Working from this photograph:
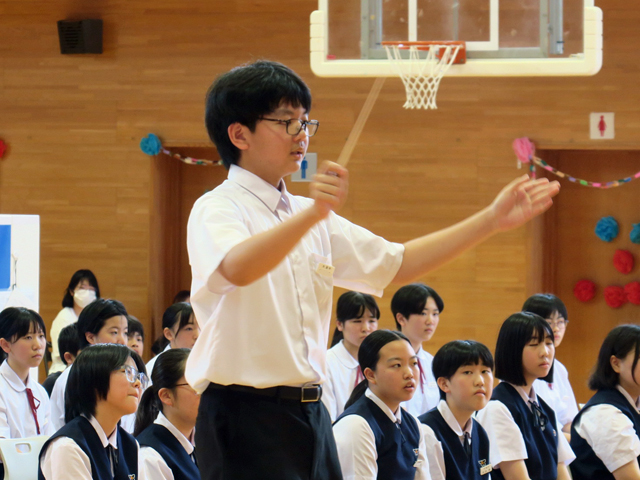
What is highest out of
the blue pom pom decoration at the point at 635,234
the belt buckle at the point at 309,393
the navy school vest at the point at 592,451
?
the blue pom pom decoration at the point at 635,234

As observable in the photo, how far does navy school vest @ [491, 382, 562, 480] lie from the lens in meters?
3.50

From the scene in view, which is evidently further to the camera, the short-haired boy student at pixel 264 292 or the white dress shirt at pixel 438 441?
the white dress shirt at pixel 438 441

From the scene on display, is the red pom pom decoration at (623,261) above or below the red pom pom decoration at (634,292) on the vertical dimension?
above

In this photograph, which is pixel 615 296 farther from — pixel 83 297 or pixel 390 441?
pixel 83 297

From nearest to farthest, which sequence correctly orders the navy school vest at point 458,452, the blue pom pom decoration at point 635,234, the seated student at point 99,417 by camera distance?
the seated student at point 99,417, the navy school vest at point 458,452, the blue pom pom decoration at point 635,234

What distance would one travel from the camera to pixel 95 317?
14.2 ft

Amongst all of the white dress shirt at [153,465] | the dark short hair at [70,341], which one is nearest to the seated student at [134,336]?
the dark short hair at [70,341]

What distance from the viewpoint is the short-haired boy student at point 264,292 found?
4.92 ft

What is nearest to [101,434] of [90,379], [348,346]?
[90,379]

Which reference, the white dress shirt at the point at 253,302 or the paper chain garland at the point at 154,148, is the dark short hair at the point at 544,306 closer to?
the white dress shirt at the point at 253,302

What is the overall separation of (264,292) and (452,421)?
200cm

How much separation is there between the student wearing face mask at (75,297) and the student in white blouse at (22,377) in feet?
7.19

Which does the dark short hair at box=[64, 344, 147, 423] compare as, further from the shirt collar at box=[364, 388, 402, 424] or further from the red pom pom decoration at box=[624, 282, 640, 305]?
the red pom pom decoration at box=[624, 282, 640, 305]

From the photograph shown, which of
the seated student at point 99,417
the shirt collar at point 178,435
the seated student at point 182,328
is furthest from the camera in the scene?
the seated student at point 182,328
